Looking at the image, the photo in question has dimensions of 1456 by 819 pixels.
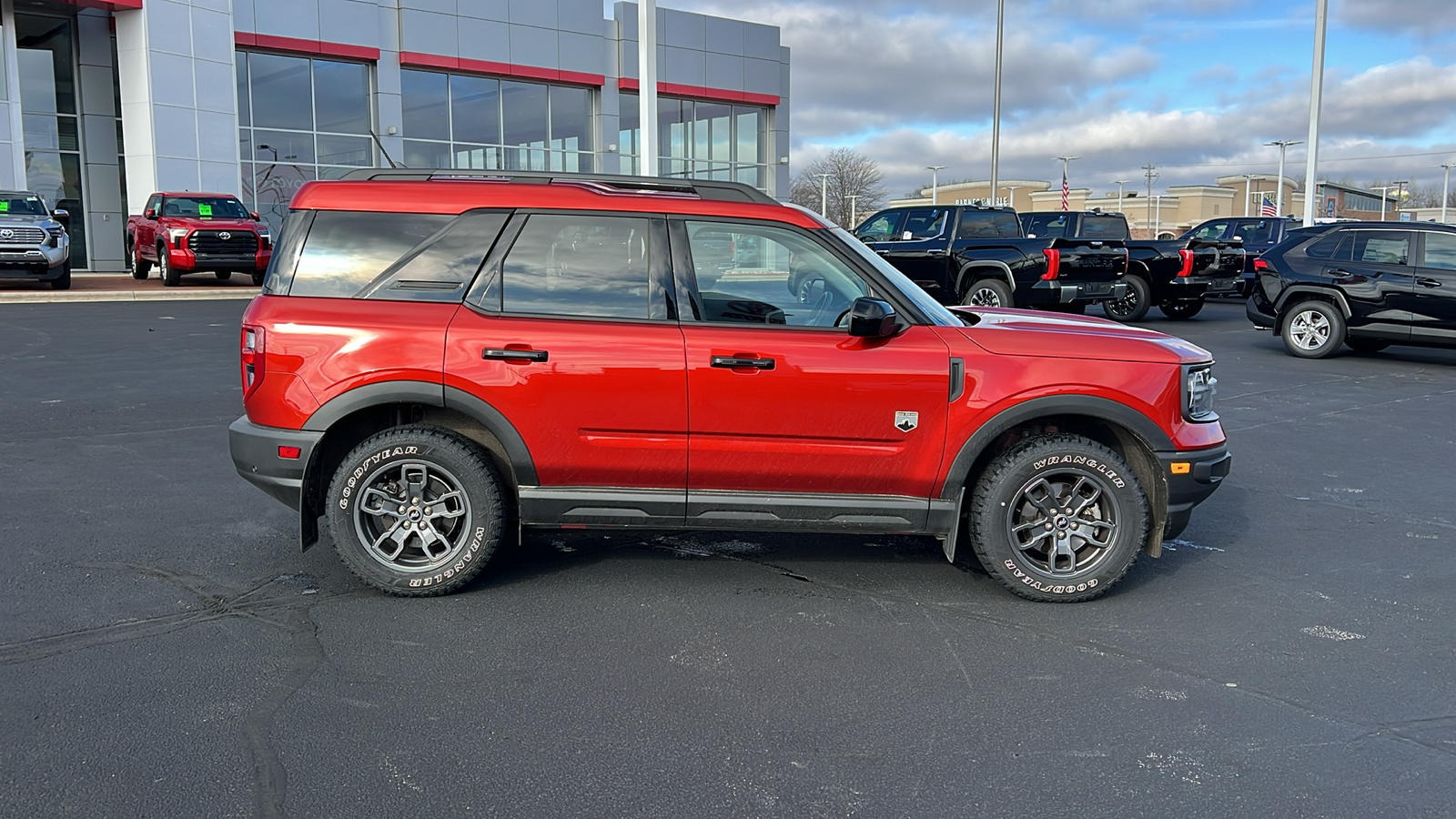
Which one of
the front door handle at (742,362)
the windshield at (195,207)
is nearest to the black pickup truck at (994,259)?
the front door handle at (742,362)

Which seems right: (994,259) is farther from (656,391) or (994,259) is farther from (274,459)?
(274,459)

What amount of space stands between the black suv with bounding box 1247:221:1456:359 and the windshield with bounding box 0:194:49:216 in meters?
21.5

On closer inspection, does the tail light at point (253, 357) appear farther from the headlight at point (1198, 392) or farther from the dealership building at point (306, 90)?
the dealership building at point (306, 90)

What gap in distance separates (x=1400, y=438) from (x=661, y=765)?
7958 millimetres

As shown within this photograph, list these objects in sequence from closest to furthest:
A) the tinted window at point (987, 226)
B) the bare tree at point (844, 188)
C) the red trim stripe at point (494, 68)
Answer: the tinted window at point (987, 226) < the red trim stripe at point (494, 68) < the bare tree at point (844, 188)

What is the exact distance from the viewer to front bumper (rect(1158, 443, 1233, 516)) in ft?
16.3

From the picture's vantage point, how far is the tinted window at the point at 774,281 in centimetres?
491

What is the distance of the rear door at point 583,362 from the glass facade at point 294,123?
27.1 metres

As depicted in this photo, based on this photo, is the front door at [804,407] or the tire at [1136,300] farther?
the tire at [1136,300]

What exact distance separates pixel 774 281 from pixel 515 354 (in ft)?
3.91

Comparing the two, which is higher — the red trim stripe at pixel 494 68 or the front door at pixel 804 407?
the red trim stripe at pixel 494 68

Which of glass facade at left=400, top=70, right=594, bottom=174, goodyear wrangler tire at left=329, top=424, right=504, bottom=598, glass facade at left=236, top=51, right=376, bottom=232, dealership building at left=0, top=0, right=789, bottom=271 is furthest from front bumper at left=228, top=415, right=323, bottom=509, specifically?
glass facade at left=400, top=70, right=594, bottom=174

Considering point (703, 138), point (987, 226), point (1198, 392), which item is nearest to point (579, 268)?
point (1198, 392)

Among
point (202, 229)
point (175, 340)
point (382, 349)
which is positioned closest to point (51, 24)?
point (202, 229)
